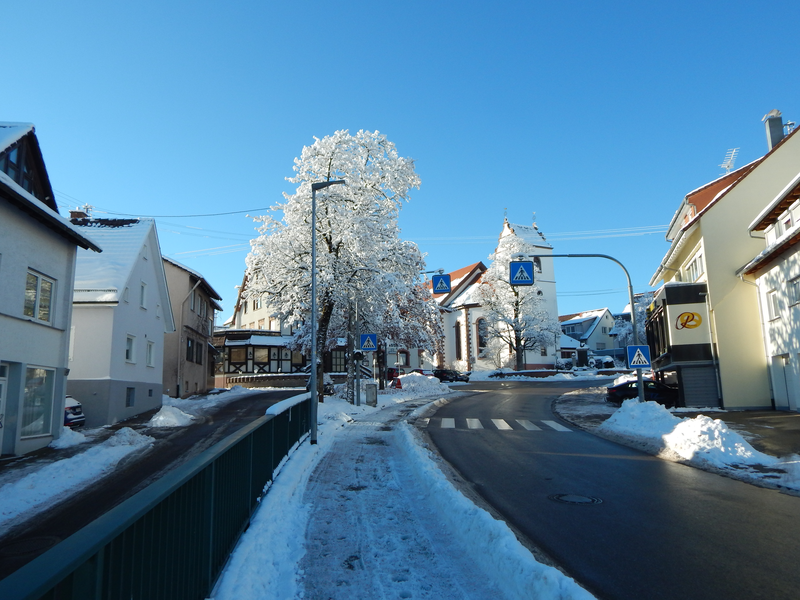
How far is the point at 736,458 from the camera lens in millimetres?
12242

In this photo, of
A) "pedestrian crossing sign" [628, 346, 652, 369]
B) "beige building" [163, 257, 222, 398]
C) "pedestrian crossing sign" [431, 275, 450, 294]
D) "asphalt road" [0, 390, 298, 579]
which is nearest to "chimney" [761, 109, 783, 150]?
"pedestrian crossing sign" [628, 346, 652, 369]

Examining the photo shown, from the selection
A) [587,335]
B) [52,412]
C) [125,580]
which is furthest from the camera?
[587,335]

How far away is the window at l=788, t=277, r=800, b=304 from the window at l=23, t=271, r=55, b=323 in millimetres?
24309

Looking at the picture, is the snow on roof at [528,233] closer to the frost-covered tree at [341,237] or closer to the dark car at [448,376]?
the dark car at [448,376]

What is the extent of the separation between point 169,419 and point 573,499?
16616mm

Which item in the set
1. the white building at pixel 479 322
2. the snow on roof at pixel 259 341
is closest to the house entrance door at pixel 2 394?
the snow on roof at pixel 259 341

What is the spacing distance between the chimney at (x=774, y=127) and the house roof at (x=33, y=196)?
98.8ft

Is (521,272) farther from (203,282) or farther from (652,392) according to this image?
(203,282)

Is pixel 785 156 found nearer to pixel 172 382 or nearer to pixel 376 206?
pixel 376 206

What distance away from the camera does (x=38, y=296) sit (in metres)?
16.8

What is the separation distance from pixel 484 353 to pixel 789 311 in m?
44.5

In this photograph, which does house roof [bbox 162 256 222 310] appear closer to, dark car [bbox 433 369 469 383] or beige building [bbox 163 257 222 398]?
beige building [bbox 163 257 222 398]

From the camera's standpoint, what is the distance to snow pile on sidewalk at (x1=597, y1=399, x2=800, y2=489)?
429 inches

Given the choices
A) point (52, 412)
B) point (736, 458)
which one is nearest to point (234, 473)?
point (736, 458)
